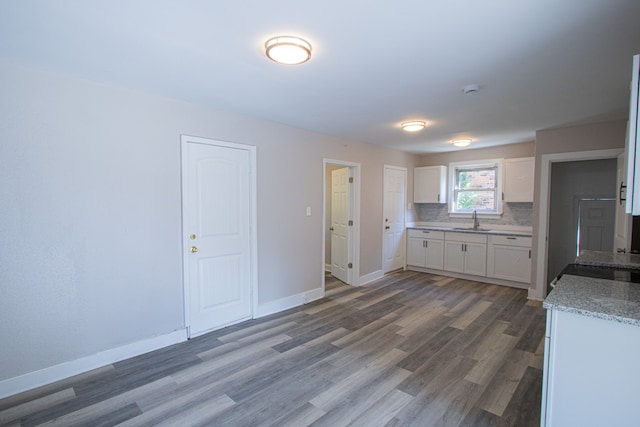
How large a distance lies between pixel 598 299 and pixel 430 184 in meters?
4.78

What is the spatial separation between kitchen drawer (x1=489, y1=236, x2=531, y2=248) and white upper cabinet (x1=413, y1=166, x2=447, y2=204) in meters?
1.29

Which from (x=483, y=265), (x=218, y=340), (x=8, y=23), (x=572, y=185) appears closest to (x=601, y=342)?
(x=218, y=340)

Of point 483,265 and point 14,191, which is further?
point 483,265

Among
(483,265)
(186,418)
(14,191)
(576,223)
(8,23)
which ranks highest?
(8,23)

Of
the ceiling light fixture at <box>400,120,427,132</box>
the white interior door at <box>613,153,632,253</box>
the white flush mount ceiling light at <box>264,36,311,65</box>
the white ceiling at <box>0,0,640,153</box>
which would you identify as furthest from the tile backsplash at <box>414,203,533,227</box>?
the white flush mount ceiling light at <box>264,36,311,65</box>

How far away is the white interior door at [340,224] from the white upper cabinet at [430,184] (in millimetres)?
1968

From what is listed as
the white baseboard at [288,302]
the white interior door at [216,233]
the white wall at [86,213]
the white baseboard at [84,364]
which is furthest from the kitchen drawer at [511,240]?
the white baseboard at [84,364]

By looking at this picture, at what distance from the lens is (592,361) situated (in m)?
1.42

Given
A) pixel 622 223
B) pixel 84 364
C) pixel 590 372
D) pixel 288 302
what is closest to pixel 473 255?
pixel 622 223

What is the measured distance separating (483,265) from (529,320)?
Answer: 1674 mm

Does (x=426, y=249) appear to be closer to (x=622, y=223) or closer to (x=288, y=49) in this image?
(x=622, y=223)

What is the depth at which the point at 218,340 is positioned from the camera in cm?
314

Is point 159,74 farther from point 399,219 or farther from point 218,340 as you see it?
point 399,219

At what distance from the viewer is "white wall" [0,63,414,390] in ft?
7.39
